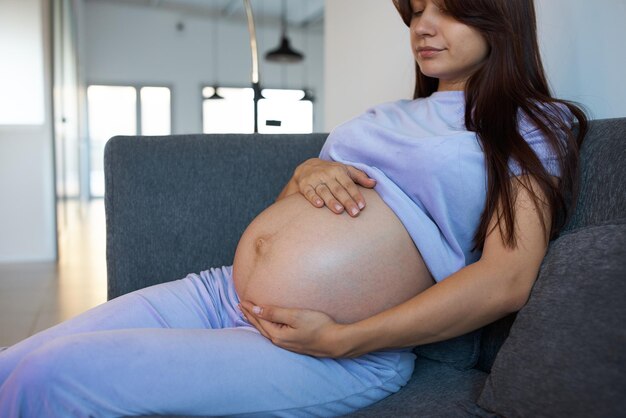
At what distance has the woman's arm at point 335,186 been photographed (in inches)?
44.1

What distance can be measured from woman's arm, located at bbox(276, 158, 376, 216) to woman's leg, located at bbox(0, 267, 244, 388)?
10.2 inches

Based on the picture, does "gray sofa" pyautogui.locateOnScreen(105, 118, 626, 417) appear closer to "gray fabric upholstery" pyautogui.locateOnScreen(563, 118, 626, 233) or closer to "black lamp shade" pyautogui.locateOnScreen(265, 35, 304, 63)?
"gray fabric upholstery" pyautogui.locateOnScreen(563, 118, 626, 233)

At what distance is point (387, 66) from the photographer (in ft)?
7.51

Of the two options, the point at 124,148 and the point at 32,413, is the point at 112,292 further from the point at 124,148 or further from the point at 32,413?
the point at 32,413

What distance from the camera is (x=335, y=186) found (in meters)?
1.15

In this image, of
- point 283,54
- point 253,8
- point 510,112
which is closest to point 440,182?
point 510,112

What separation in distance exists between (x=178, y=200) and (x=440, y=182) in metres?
0.72

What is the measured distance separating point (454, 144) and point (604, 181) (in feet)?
0.84

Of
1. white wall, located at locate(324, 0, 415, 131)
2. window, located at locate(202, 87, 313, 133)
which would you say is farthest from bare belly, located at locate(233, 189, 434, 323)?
window, located at locate(202, 87, 313, 133)

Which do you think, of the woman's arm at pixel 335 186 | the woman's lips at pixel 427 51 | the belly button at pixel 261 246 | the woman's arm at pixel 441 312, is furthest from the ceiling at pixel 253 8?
the woman's arm at pixel 441 312

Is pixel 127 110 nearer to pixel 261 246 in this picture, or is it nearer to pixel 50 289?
pixel 50 289

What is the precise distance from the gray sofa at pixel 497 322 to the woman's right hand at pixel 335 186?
34 cm

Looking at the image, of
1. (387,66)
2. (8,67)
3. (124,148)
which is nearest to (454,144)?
(124,148)

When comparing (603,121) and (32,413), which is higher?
(603,121)
